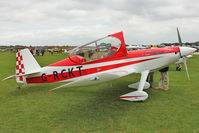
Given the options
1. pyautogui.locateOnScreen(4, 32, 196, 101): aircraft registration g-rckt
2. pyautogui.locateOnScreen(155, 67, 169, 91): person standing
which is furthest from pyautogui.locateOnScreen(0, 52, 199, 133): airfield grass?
pyautogui.locateOnScreen(4, 32, 196, 101): aircraft registration g-rckt

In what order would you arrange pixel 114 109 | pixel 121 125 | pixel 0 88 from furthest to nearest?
pixel 0 88, pixel 114 109, pixel 121 125

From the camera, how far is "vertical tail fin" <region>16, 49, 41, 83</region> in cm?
634

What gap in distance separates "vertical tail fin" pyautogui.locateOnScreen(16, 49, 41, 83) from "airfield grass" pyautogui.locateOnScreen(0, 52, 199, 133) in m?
0.82

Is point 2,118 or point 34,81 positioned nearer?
point 2,118

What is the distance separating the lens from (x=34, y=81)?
20.9 ft

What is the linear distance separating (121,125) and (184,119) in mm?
1611

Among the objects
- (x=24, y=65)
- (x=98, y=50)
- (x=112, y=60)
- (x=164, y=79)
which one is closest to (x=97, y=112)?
(x=112, y=60)

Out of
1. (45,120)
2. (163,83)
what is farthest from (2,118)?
(163,83)

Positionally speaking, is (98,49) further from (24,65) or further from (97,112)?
(24,65)

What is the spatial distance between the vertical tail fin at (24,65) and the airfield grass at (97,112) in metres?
0.82

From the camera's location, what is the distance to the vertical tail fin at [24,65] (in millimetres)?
6340

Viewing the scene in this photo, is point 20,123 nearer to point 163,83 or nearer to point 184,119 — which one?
point 184,119

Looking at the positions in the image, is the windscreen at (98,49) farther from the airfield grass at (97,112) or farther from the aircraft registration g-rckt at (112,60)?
the airfield grass at (97,112)

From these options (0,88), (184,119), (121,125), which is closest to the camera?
(121,125)
